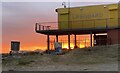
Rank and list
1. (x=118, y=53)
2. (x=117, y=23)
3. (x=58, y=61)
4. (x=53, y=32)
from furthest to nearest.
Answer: (x=53, y=32) < (x=117, y=23) < (x=118, y=53) < (x=58, y=61)

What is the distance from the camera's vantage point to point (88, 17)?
2317 inches

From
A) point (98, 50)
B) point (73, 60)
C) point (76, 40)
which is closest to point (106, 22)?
point (76, 40)

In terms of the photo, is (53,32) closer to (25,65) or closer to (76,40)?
(76,40)

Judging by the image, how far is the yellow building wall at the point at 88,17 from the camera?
56250 mm

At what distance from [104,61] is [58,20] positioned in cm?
2948

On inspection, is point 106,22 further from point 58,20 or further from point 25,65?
point 25,65

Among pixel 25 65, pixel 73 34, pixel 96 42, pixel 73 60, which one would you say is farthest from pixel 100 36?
pixel 25 65

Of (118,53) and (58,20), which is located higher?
(58,20)

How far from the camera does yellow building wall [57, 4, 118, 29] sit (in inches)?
2215

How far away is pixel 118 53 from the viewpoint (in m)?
38.0

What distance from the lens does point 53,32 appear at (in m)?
60.7

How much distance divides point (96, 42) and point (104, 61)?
958 inches

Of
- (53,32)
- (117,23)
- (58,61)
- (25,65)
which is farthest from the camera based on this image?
(53,32)

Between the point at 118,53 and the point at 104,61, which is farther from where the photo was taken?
the point at 118,53
